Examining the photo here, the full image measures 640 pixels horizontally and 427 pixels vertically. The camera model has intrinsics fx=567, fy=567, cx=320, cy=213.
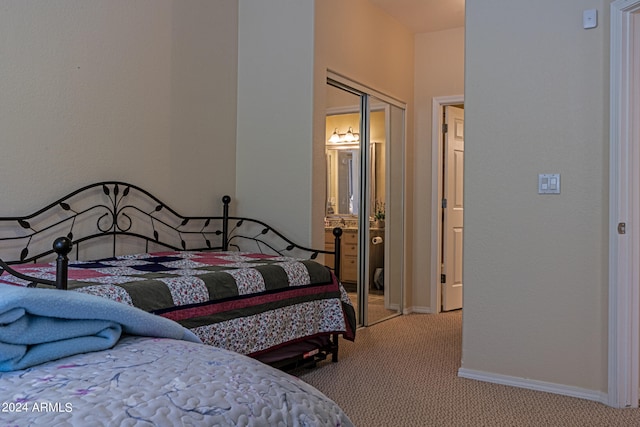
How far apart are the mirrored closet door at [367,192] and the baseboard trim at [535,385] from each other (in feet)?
4.54

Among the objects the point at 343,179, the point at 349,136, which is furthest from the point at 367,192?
the point at 349,136

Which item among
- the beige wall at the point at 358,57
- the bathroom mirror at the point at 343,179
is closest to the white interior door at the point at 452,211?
the beige wall at the point at 358,57

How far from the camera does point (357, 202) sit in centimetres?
422

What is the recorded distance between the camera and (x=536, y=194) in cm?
274

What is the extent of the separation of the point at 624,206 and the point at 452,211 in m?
2.44

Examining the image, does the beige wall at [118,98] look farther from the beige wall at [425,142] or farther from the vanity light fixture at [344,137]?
the beige wall at [425,142]

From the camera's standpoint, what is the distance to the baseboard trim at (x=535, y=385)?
2.59 meters

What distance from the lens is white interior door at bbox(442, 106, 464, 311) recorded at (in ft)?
15.9

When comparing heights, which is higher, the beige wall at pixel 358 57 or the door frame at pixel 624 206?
the beige wall at pixel 358 57

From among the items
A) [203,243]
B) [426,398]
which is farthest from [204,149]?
[426,398]

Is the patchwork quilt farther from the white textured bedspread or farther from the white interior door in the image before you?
the white interior door

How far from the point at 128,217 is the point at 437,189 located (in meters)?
2.65

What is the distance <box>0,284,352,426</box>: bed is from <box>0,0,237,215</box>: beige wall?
196 centimetres

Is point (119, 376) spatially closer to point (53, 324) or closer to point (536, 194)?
point (53, 324)
